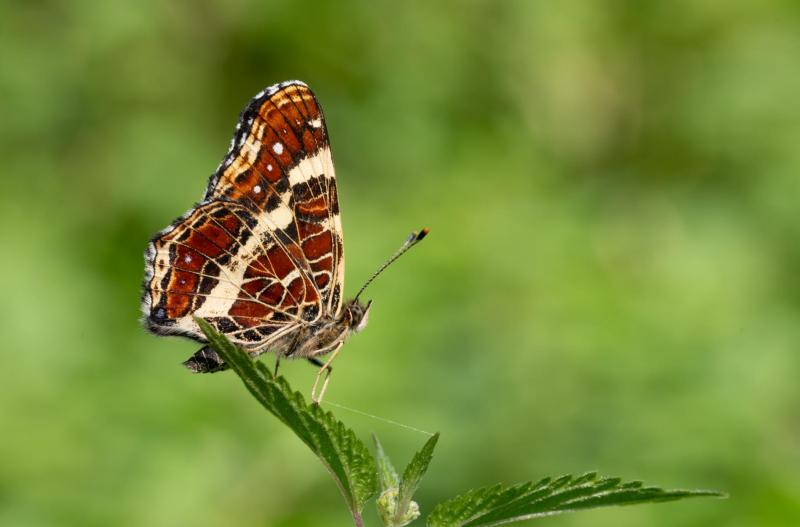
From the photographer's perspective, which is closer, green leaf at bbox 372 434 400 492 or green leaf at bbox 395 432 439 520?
green leaf at bbox 395 432 439 520

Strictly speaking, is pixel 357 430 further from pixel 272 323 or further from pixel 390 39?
pixel 390 39

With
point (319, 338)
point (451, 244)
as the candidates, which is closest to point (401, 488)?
point (319, 338)

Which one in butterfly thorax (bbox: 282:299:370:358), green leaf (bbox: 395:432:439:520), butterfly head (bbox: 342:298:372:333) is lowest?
green leaf (bbox: 395:432:439:520)

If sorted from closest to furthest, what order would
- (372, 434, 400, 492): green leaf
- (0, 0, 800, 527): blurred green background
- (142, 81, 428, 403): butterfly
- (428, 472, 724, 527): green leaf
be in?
1. (428, 472, 724, 527): green leaf
2. (372, 434, 400, 492): green leaf
3. (142, 81, 428, 403): butterfly
4. (0, 0, 800, 527): blurred green background

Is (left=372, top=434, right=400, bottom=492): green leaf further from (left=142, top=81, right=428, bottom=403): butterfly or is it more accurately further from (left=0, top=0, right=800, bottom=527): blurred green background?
(left=0, top=0, right=800, bottom=527): blurred green background

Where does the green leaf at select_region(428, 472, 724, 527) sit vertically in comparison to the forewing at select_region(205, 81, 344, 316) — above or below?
below

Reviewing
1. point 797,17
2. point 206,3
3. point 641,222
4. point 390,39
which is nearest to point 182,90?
point 206,3

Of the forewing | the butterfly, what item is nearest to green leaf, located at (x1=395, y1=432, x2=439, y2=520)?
the butterfly
